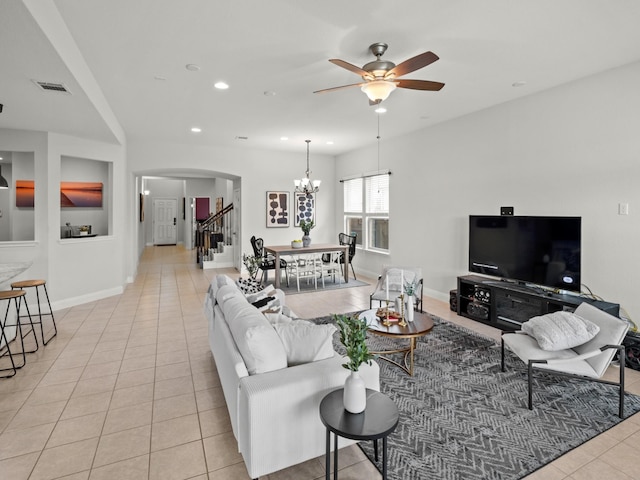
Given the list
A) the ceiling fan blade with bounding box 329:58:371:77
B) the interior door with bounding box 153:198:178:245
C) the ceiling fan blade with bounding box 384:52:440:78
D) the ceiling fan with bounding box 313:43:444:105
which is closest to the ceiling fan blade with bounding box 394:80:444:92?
the ceiling fan with bounding box 313:43:444:105

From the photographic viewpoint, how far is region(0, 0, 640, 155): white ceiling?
8.34 ft

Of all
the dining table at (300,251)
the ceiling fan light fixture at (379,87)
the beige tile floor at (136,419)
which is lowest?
the beige tile floor at (136,419)

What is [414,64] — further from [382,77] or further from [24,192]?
[24,192]

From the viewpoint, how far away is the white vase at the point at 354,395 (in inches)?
67.3

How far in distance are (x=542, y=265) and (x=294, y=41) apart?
3.77m

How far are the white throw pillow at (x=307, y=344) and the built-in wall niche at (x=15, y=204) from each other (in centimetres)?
554

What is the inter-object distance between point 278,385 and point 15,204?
19.5ft

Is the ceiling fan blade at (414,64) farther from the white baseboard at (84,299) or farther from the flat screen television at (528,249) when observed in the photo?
the white baseboard at (84,299)

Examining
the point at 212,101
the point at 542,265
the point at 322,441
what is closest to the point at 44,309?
the point at 212,101

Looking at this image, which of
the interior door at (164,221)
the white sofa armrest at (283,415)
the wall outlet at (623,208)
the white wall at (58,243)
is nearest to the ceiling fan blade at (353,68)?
the white sofa armrest at (283,415)

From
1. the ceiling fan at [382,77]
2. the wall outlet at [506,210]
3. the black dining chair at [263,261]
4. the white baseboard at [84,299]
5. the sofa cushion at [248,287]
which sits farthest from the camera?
the black dining chair at [263,261]

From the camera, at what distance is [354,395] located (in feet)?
5.62

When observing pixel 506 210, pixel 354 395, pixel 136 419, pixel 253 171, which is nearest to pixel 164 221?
pixel 253 171

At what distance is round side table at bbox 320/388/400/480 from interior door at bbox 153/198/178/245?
15.0m
